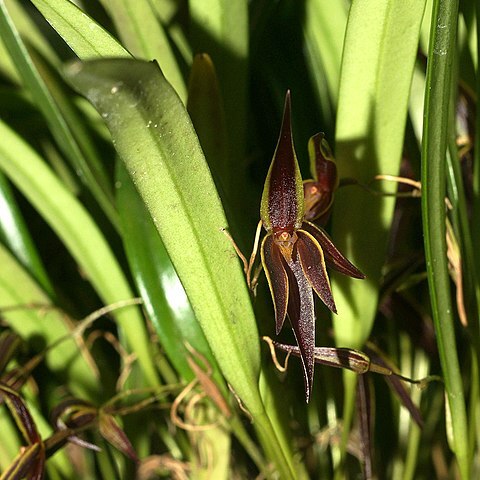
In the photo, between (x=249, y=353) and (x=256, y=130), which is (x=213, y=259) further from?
(x=256, y=130)

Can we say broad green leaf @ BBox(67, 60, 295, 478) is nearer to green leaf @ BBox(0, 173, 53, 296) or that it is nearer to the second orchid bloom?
the second orchid bloom

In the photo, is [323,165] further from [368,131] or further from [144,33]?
[144,33]

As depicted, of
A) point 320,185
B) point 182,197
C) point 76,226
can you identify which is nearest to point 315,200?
point 320,185

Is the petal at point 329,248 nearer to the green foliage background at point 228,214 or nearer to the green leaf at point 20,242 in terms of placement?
the green foliage background at point 228,214

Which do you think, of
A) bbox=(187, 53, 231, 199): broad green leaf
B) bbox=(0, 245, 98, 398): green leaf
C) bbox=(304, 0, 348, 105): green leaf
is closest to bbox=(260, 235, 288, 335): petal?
bbox=(187, 53, 231, 199): broad green leaf

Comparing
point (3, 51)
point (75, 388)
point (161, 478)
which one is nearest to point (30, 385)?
point (75, 388)

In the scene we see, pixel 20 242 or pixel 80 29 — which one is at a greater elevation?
pixel 80 29

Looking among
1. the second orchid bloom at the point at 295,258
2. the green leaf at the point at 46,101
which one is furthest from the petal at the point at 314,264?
the green leaf at the point at 46,101
